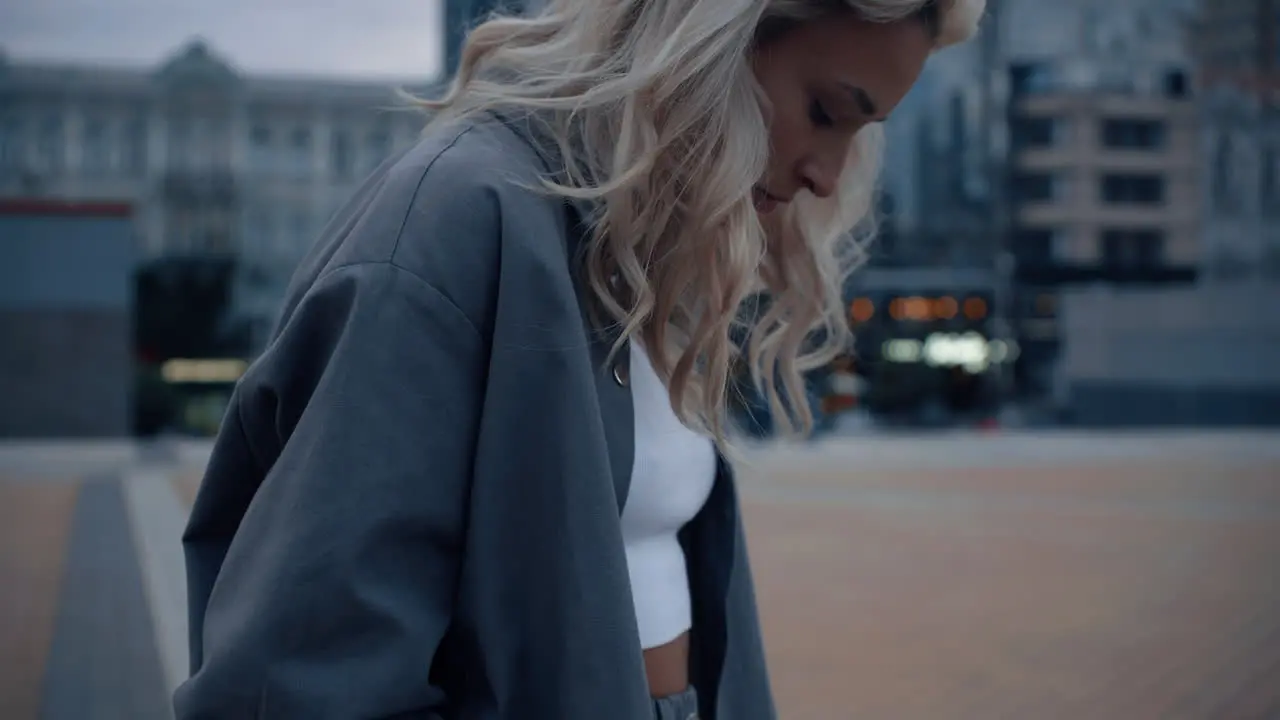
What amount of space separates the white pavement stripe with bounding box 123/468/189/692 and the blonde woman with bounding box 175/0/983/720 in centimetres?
102

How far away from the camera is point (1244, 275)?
33.4 metres

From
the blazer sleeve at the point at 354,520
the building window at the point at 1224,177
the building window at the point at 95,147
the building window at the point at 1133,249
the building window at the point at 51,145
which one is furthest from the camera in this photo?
the building window at the point at 1133,249

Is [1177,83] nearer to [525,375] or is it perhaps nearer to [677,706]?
[677,706]

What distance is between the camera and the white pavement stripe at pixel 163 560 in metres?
5.29

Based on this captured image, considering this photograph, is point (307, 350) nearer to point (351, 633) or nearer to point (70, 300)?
point (351, 633)

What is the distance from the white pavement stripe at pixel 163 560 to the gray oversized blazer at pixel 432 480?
1075mm

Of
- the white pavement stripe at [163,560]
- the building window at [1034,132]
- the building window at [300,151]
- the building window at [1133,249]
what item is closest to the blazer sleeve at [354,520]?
the white pavement stripe at [163,560]

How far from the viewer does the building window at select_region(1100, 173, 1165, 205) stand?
4412cm

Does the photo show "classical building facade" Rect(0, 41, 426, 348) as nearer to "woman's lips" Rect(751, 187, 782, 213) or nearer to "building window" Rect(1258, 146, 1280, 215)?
"building window" Rect(1258, 146, 1280, 215)

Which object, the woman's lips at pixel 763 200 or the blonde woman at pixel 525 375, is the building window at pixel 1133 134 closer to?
the woman's lips at pixel 763 200

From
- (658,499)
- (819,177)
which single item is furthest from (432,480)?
(819,177)

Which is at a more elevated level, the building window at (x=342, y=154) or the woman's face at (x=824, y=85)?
the woman's face at (x=824, y=85)

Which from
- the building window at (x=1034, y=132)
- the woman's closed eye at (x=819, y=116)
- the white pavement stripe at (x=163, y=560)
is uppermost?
the woman's closed eye at (x=819, y=116)

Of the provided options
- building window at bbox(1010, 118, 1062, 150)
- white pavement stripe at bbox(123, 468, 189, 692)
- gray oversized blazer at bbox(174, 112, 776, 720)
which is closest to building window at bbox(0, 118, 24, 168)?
white pavement stripe at bbox(123, 468, 189, 692)
